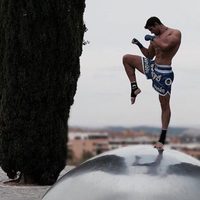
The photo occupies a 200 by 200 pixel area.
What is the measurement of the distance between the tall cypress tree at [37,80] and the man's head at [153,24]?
5.64 m

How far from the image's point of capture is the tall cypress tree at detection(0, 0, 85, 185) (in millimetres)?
10820

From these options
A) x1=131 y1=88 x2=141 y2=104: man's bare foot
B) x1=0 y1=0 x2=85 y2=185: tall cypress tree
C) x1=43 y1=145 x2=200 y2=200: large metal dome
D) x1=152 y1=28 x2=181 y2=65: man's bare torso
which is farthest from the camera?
x1=0 y1=0 x2=85 y2=185: tall cypress tree

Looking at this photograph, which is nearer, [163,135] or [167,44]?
[163,135]

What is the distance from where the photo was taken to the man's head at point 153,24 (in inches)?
209

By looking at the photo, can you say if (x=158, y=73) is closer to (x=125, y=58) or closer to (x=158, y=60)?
(x=158, y=60)

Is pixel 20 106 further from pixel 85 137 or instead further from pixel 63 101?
pixel 85 137

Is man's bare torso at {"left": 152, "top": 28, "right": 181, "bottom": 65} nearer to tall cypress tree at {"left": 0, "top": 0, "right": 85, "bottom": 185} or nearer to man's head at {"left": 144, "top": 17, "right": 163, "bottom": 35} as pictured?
man's head at {"left": 144, "top": 17, "right": 163, "bottom": 35}

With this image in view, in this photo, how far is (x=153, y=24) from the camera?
5.33m

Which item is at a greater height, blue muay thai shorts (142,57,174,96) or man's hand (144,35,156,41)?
man's hand (144,35,156,41)

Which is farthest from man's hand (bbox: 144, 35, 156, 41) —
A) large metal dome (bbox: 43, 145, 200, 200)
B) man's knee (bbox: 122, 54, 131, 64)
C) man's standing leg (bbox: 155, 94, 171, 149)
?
large metal dome (bbox: 43, 145, 200, 200)

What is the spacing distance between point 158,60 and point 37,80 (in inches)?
224

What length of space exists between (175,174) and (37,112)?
27.1 ft

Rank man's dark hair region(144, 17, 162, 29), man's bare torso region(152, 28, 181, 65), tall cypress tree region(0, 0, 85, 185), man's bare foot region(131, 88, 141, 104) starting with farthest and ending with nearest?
tall cypress tree region(0, 0, 85, 185) < man's bare foot region(131, 88, 141, 104) < man's bare torso region(152, 28, 181, 65) < man's dark hair region(144, 17, 162, 29)

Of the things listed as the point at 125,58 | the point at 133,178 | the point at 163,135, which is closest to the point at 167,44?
the point at 125,58
